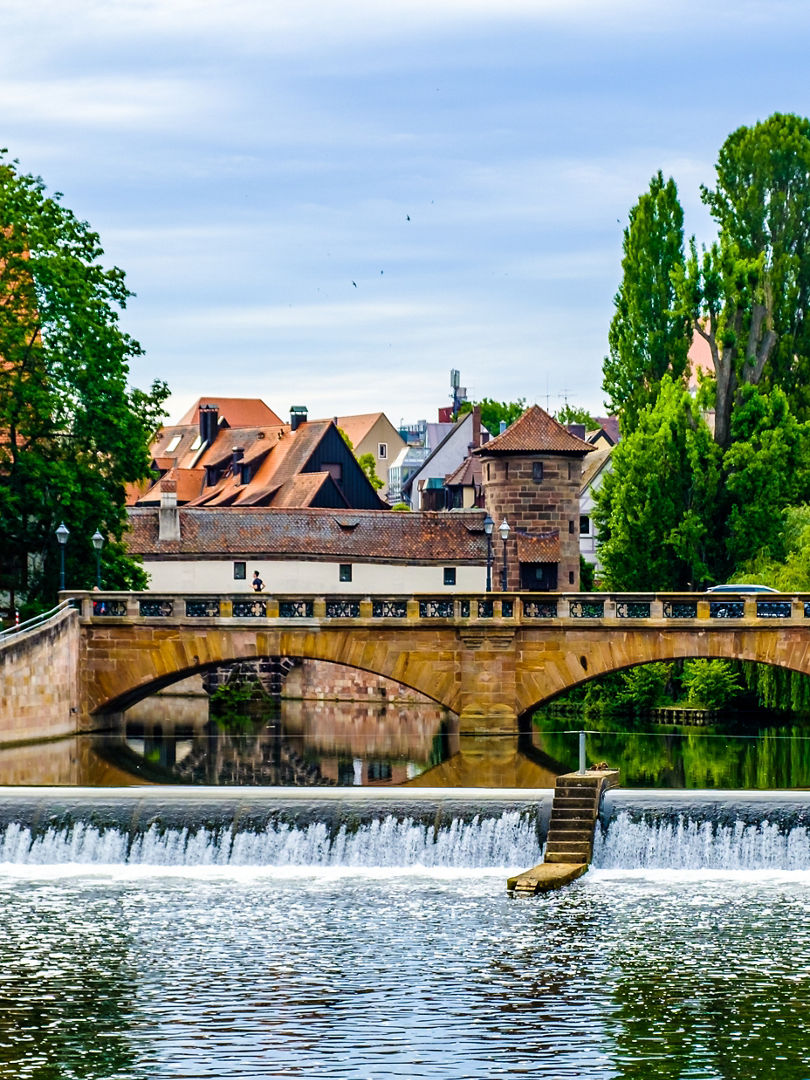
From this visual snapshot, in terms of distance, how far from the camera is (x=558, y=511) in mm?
87500

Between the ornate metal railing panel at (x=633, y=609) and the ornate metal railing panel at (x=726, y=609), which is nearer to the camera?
the ornate metal railing panel at (x=726, y=609)

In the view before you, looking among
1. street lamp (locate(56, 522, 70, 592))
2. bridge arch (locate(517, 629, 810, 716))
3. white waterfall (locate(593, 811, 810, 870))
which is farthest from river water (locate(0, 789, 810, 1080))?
bridge arch (locate(517, 629, 810, 716))

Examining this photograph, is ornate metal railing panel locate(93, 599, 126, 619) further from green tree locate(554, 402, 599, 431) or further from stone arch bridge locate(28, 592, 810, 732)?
green tree locate(554, 402, 599, 431)

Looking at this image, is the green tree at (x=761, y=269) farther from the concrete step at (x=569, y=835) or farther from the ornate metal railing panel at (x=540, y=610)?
the concrete step at (x=569, y=835)

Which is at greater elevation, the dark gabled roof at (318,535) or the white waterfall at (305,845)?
the dark gabled roof at (318,535)

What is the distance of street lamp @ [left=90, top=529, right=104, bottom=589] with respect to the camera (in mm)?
57906

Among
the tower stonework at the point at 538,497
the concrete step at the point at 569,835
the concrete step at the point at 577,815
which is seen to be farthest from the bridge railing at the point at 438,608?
the tower stonework at the point at 538,497

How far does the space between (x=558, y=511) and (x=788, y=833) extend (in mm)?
48506

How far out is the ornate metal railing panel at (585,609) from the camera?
5766 centimetres

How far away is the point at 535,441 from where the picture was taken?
87.3 m

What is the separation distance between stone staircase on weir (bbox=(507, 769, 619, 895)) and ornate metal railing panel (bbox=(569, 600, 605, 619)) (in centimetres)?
1603

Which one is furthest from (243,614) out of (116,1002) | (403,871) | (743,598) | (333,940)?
(116,1002)

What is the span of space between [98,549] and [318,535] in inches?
1081

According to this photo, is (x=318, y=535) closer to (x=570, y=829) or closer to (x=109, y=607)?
(x=109, y=607)
